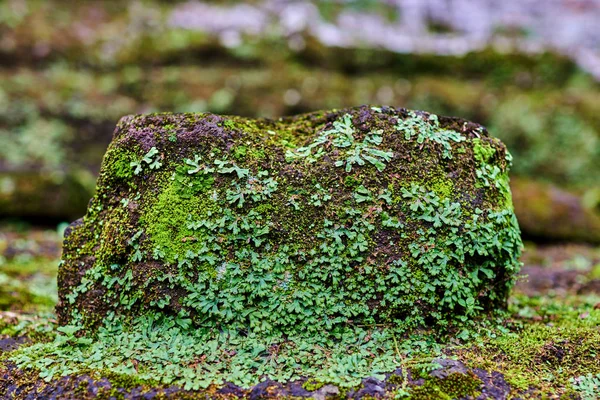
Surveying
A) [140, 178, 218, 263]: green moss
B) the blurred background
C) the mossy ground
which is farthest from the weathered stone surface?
the blurred background

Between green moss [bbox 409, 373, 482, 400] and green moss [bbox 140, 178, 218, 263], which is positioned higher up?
green moss [bbox 140, 178, 218, 263]

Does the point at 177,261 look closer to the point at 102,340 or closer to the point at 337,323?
the point at 102,340

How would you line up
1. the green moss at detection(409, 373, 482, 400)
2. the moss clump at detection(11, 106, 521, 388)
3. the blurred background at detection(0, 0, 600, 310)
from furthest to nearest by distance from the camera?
the blurred background at detection(0, 0, 600, 310) < the moss clump at detection(11, 106, 521, 388) < the green moss at detection(409, 373, 482, 400)

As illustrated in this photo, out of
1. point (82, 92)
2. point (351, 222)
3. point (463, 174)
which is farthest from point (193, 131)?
point (82, 92)

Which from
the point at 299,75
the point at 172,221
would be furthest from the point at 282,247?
the point at 299,75

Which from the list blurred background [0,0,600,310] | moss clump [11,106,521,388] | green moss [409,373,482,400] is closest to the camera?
green moss [409,373,482,400]

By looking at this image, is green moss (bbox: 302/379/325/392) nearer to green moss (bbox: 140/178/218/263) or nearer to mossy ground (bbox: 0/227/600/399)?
mossy ground (bbox: 0/227/600/399)
